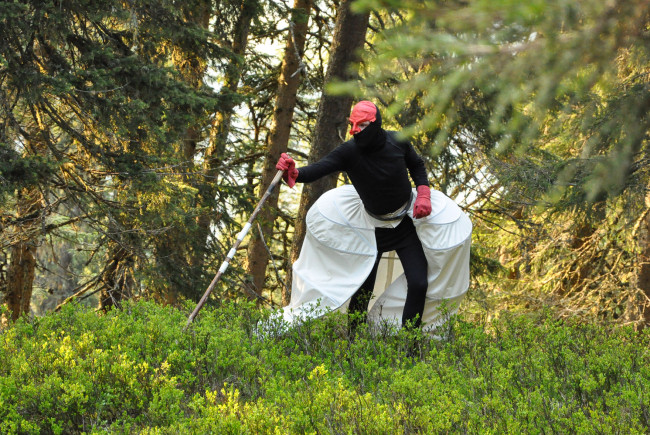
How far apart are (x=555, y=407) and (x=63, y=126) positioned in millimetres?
6860

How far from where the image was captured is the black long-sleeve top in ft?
20.0

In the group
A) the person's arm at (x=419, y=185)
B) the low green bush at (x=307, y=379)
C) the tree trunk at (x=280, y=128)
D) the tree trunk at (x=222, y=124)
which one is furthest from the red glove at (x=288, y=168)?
the tree trunk at (x=280, y=128)

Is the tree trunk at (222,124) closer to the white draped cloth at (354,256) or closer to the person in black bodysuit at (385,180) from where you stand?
the white draped cloth at (354,256)

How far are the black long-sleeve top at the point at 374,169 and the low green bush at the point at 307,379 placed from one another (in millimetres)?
1245

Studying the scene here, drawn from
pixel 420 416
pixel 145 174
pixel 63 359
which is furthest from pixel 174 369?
pixel 145 174

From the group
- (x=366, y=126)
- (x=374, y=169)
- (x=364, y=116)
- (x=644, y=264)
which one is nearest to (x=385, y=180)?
(x=374, y=169)

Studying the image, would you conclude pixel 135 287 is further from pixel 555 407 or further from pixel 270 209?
pixel 555 407

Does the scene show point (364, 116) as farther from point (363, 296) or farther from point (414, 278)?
point (363, 296)

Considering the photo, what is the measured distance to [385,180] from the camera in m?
6.11

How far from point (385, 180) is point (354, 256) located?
0.84 metres

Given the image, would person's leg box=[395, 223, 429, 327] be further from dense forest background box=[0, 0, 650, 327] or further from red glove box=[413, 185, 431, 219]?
dense forest background box=[0, 0, 650, 327]

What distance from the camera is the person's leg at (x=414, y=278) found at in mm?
6004

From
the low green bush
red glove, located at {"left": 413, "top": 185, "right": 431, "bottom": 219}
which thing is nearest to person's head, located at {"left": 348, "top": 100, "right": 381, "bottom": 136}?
red glove, located at {"left": 413, "top": 185, "right": 431, "bottom": 219}

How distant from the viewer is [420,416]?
3311 millimetres
